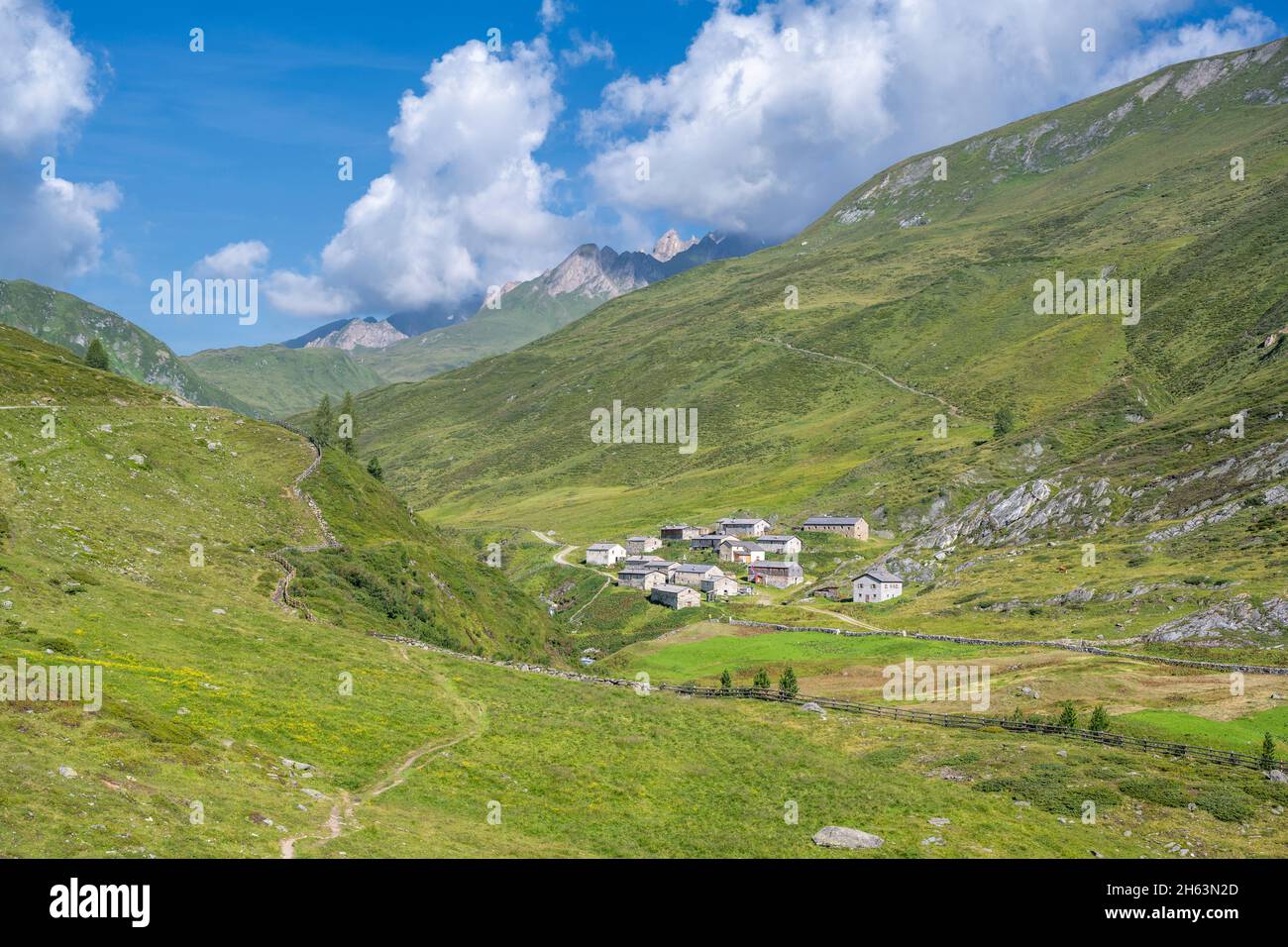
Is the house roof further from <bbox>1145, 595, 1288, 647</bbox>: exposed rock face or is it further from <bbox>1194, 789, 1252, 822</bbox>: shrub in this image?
<bbox>1194, 789, 1252, 822</bbox>: shrub

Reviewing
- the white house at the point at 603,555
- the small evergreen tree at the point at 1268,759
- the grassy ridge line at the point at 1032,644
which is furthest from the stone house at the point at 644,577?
the small evergreen tree at the point at 1268,759

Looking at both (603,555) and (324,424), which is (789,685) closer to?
(603,555)

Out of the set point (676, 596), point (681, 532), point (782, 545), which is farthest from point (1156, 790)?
point (681, 532)

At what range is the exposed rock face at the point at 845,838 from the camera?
33.1m

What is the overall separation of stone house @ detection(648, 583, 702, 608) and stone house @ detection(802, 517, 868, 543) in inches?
1394

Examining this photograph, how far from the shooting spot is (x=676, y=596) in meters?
118

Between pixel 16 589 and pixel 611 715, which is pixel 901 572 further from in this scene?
pixel 16 589

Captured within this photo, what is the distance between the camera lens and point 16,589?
44031mm

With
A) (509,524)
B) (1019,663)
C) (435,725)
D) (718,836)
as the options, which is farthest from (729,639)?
(509,524)

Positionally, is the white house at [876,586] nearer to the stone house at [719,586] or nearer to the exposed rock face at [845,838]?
the stone house at [719,586]

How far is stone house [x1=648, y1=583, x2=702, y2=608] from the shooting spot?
117312mm

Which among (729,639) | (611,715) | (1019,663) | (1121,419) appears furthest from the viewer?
(1121,419)
